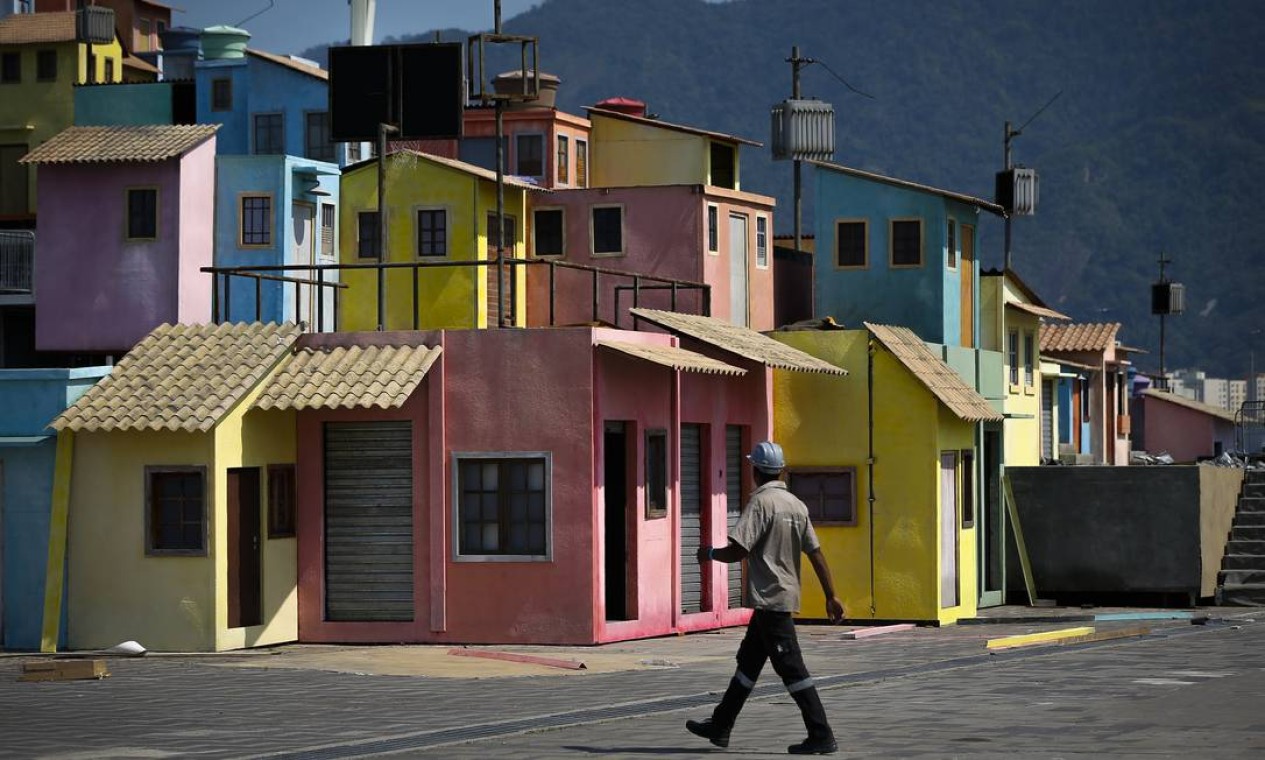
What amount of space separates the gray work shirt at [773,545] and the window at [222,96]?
47421 millimetres

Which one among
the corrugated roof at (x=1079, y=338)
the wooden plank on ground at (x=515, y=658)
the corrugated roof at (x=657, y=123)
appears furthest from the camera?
the corrugated roof at (x=1079, y=338)

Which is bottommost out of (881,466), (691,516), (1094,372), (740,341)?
(691,516)

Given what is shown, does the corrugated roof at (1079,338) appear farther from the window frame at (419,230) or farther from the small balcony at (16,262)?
the small balcony at (16,262)

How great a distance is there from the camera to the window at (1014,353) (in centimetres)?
5169

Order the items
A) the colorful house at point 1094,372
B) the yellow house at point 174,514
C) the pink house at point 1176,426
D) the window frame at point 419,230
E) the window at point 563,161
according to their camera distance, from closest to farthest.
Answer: the yellow house at point 174,514 → the window frame at point 419,230 → the window at point 563,161 → the colorful house at point 1094,372 → the pink house at point 1176,426

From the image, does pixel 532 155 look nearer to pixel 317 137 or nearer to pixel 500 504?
pixel 317 137

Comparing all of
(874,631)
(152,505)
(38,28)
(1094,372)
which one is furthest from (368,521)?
(1094,372)

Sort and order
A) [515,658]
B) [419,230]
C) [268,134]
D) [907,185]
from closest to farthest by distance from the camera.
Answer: [515,658], [907,185], [419,230], [268,134]

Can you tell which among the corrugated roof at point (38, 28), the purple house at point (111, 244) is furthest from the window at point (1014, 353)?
the corrugated roof at point (38, 28)

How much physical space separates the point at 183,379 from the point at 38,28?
41.7 meters

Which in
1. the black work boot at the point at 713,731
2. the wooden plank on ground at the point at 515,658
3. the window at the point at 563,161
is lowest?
the wooden plank on ground at the point at 515,658

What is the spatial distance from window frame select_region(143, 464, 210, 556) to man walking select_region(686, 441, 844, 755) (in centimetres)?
1121

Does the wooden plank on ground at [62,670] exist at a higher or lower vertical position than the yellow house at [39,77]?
lower

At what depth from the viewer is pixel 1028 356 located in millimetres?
53594
